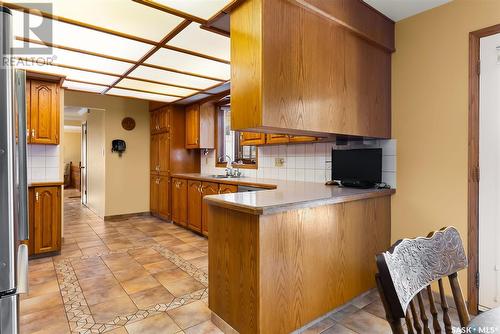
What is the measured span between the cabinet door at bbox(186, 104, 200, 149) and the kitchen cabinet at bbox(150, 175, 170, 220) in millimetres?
839

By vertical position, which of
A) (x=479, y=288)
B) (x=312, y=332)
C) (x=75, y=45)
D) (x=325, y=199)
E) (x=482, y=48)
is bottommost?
(x=312, y=332)

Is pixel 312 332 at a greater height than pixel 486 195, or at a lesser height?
lesser

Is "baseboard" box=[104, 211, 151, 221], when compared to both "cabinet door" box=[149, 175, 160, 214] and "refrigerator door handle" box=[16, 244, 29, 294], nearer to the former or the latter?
"cabinet door" box=[149, 175, 160, 214]

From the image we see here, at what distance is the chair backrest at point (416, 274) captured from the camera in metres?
0.74

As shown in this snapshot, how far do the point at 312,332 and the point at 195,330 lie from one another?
815mm

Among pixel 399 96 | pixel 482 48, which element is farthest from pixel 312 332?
pixel 482 48

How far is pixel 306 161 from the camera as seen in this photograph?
338cm

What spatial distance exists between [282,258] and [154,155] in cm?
469

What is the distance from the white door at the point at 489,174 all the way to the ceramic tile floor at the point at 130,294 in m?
0.83

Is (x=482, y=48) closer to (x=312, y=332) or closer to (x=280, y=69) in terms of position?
(x=280, y=69)

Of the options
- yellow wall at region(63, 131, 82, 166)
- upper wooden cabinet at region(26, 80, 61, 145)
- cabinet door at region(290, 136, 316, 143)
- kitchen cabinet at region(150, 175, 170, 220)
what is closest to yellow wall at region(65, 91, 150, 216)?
kitchen cabinet at region(150, 175, 170, 220)

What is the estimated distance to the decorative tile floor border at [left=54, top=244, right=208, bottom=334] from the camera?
77.2 inches

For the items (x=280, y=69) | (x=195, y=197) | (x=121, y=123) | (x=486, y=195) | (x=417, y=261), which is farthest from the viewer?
(x=121, y=123)

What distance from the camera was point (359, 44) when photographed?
2.31 meters
